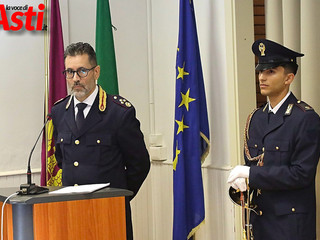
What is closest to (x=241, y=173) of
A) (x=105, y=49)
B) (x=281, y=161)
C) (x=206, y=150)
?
(x=281, y=161)

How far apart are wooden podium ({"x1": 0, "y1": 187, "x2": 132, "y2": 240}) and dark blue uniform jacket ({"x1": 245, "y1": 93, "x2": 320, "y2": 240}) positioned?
0.65 metres

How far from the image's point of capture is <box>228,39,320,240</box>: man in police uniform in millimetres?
2758

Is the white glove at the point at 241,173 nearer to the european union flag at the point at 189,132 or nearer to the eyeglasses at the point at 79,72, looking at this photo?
the eyeglasses at the point at 79,72

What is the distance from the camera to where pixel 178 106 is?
170 inches

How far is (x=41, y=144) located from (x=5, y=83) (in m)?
0.53

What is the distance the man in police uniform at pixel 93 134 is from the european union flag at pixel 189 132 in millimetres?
932

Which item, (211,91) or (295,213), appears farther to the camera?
(211,91)

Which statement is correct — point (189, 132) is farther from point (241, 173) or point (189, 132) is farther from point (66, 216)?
point (66, 216)

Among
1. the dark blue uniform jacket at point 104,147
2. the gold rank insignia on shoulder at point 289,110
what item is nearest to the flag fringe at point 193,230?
the dark blue uniform jacket at point 104,147

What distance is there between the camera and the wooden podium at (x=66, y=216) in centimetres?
238

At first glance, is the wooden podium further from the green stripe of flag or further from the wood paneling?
the green stripe of flag

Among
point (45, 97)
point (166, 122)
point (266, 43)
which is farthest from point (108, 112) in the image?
point (166, 122)

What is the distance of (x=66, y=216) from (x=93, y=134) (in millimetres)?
875

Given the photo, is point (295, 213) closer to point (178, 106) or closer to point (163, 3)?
point (178, 106)
